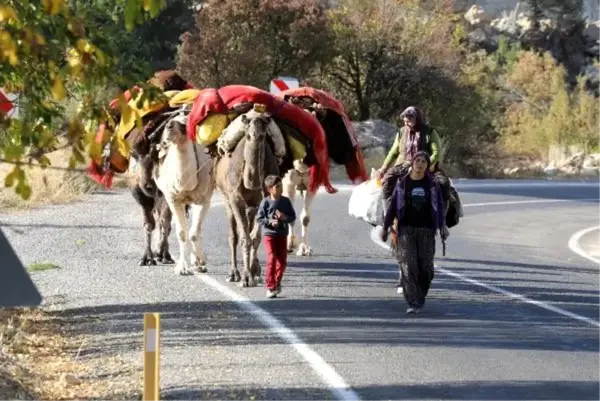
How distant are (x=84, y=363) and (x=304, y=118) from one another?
234 inches

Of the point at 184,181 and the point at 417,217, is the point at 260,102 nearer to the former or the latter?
the point at 184,181

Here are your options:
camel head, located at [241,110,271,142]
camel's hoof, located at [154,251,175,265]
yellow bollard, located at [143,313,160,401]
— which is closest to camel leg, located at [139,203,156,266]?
camel's hoof, located at [154,251,175,265]

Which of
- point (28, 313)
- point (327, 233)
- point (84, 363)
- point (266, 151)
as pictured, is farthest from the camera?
point (327, 233)

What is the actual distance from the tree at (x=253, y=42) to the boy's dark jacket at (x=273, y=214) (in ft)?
84.9

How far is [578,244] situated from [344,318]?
1158 cm

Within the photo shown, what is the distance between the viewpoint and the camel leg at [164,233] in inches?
680

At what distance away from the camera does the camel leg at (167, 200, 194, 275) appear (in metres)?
16.3

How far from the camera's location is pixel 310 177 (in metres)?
17.9

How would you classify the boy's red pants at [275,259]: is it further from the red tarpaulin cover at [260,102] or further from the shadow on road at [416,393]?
the shadow on road at [416,393]

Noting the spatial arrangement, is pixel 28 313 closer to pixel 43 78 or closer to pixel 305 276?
pixel 305 276

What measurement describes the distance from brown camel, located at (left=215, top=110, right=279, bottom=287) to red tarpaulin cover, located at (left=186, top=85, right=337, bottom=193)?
38 centimetres

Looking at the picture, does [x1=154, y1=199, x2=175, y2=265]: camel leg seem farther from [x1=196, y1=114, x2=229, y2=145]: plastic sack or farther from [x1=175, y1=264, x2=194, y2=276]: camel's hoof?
[x1=196, y1=114, x2=229, y2=145]: plastic sack

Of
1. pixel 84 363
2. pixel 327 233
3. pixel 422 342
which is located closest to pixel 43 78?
pixel 84 363

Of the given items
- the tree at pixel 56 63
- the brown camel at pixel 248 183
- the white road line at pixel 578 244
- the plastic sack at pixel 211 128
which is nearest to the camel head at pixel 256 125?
the brown camel at pixel 248 183
